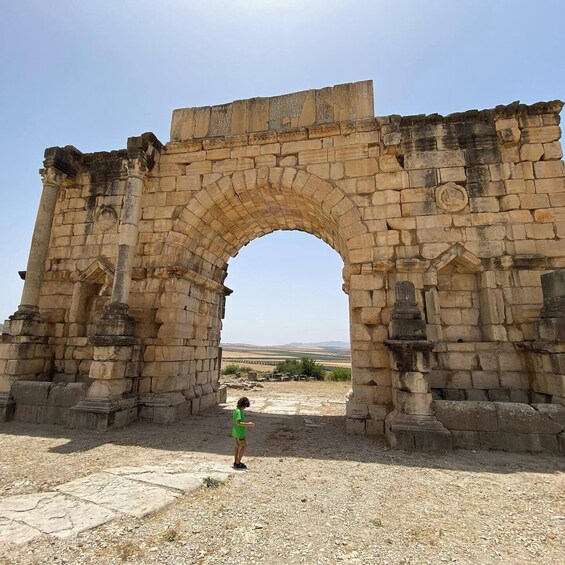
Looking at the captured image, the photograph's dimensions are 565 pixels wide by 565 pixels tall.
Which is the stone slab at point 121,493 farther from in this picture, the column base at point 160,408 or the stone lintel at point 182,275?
the stone lintel at point 182,275

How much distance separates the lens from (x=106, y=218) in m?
7.98

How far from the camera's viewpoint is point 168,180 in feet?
26.4

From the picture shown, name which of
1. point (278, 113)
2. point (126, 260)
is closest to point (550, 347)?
point (278, 113)

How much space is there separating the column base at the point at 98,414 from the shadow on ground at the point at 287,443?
5.9 inches

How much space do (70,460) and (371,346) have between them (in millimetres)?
5009

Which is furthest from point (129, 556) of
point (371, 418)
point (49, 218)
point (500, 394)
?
point (49, 218)

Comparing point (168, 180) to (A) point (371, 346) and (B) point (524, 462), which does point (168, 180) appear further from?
(B) point (524, 462)

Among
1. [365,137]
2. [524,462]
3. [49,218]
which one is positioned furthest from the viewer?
[49,218]

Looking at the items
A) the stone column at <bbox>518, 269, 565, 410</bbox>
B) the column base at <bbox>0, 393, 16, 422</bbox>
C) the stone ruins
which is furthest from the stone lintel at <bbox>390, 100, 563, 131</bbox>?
the column base at <bbox>0, 393, 16, 422</bbox>

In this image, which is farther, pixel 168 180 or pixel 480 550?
pixel 168 180

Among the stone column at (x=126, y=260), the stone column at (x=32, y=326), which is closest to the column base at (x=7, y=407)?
the stone column at (x=32, y=326)

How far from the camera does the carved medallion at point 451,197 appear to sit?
6469 mm

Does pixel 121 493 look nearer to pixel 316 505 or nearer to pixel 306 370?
pixel 316 505

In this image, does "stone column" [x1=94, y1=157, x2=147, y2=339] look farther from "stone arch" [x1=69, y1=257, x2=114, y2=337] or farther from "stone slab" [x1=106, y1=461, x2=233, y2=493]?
"stone slab" [x1=106, y1=461, x2=233, y2=493]
